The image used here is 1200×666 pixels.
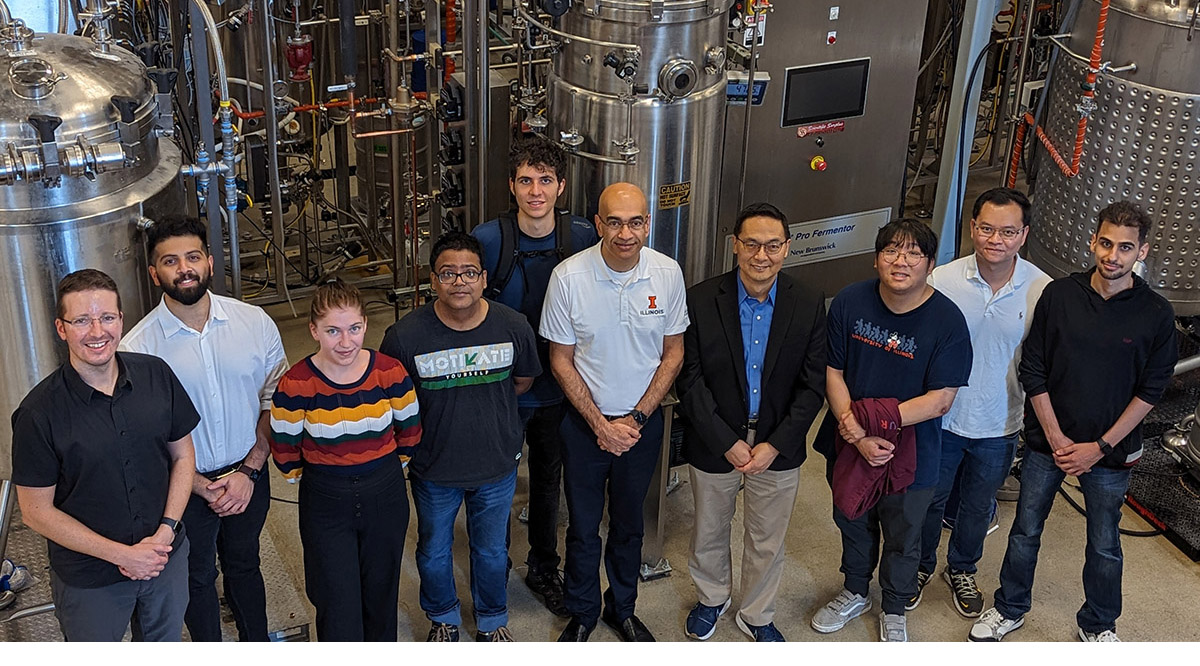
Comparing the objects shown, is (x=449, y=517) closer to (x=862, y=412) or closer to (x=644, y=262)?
(x=644, y=262)

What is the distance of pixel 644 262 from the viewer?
3.21m

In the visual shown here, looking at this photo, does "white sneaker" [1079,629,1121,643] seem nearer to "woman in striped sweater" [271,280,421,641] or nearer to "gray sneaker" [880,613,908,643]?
"gray sneaker" [880,613,908,643]

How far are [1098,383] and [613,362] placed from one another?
1.20 meters

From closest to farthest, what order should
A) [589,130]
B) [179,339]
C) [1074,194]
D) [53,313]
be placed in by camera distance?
[179,339]
[53,313]
[589,130]
[1074,194]

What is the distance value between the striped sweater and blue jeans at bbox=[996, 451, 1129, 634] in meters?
1.65

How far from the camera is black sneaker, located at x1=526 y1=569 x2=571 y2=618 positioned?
12.1 feet

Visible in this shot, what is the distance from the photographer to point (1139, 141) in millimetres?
3973

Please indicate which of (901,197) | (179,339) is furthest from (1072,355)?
(179,339)

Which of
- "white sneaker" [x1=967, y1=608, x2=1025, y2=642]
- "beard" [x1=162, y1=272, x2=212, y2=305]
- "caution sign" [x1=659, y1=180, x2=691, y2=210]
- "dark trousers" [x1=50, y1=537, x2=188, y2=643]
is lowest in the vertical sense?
"white sneaker" [x1=967, y1=608, x2=1025, y2=642]

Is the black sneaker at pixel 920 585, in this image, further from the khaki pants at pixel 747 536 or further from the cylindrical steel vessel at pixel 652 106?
the cylindrical steel vessel at pixel 652 106

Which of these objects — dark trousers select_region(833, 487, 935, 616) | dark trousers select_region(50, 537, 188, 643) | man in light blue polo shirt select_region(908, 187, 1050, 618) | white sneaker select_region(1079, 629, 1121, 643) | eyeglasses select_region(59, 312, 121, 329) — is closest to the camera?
eyeglasses select_region(59, 312, 121, 329)

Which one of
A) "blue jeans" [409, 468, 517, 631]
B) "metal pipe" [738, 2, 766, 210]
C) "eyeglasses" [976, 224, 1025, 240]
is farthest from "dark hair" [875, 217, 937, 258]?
"blue jeans" [409, 468, 517, 631]

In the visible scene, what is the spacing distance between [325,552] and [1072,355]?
1.87 metres

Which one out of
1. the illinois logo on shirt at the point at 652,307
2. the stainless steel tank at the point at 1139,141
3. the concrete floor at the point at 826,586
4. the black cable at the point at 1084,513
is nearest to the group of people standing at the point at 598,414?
the illinois logo on shirt at the point at 652,307
